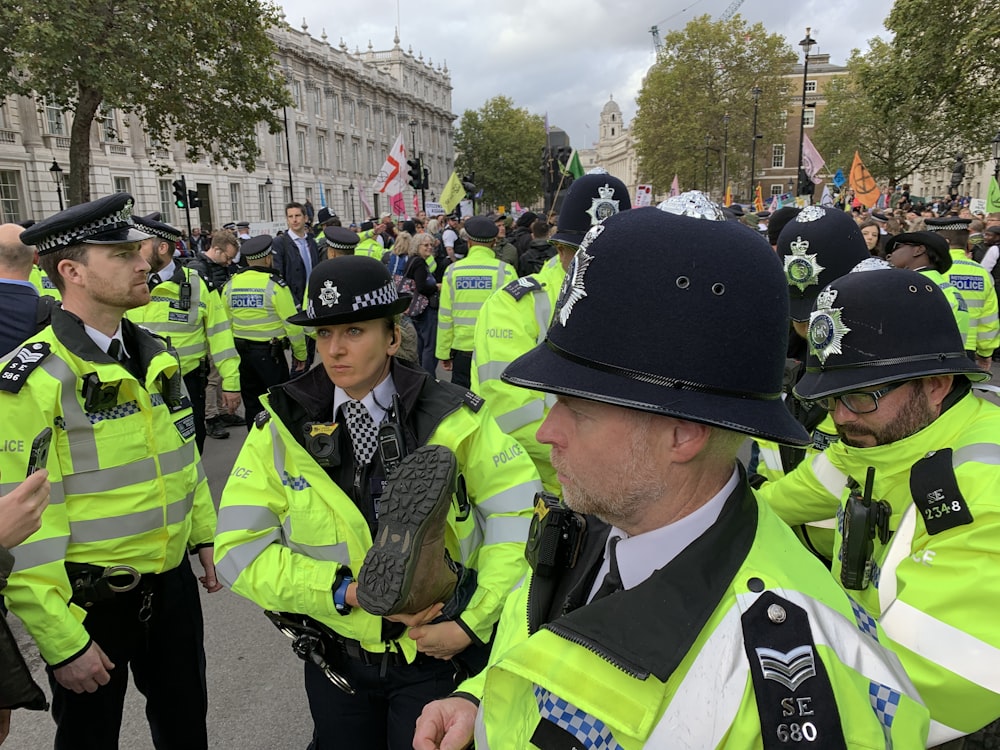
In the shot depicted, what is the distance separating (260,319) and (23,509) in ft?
18.3

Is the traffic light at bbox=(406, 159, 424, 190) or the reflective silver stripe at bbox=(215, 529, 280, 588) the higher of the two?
the traffic light at bbox=(406, 159, 424, 190)

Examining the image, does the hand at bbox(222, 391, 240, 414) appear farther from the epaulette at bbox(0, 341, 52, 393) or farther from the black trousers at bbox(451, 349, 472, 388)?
the epaulette at bbox(0, 341, 52, 393)

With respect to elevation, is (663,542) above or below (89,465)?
above

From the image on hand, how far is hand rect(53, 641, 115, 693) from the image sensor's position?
222 centimetres

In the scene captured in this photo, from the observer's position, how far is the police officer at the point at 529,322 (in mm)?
3498

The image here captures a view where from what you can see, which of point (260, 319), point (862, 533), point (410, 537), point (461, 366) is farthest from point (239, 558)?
point (461, 366)

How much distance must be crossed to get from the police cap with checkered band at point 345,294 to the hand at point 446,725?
1257 millimetres

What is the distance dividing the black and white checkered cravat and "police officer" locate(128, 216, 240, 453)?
416cm

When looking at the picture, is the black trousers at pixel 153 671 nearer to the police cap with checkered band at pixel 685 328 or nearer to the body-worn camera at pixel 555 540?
the body-worn camera at pixel 555 540

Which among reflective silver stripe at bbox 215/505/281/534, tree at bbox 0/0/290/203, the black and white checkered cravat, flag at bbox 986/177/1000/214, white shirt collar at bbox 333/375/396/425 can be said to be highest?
tree at bbox 0/0/290/203

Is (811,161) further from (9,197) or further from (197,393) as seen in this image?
(9,197)

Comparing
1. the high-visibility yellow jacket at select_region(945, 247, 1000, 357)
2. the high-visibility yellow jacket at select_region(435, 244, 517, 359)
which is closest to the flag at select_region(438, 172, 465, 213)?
the high-visibility yellow jacket at select_region(435, 244, 517, 359)

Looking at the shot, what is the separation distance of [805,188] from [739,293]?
86.8 feet

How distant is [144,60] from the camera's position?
1931 cm
